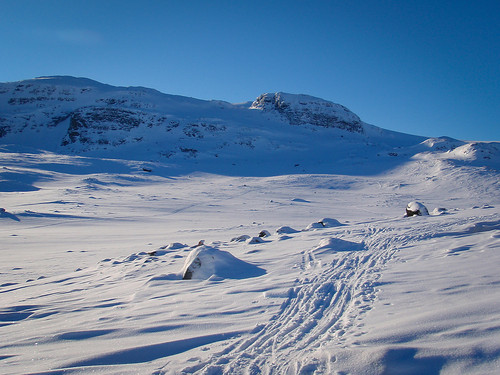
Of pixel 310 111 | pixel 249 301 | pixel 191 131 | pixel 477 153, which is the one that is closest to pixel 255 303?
pixel 249 301

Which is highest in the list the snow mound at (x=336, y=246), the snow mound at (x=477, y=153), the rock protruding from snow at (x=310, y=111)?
the rock protruding from snow at (x=310, y=111)

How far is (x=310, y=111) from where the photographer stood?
6109 cm

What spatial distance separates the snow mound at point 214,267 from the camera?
5070 millimetres

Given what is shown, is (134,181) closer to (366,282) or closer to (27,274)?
(27,274)

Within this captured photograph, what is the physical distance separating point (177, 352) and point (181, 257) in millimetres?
4429

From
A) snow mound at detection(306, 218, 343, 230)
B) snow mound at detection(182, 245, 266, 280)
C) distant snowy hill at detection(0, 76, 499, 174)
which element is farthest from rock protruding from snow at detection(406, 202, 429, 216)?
distant snowy hill at detection(0, 76, 499, 174)

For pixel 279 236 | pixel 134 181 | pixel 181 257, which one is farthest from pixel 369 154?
pixel 181 257

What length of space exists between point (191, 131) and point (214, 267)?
41.3 m

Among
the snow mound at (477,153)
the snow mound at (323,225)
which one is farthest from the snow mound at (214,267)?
the snow mound at (477,153)

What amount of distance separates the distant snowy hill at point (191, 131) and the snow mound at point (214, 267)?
27.2 metres

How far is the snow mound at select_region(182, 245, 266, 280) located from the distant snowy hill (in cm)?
2721

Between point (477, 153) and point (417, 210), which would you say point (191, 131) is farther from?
point (417, 210)

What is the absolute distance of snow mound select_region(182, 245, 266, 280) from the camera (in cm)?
507

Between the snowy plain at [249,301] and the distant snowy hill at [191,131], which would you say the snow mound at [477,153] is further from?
the snowy plain at [249,301]
